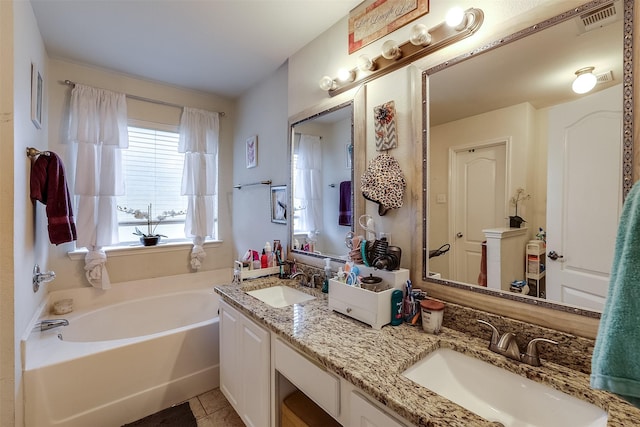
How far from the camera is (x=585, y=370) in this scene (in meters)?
0.89

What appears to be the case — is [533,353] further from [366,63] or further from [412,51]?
[366,63]

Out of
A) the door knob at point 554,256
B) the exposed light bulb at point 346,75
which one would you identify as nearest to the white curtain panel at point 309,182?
the exposed light bulb at point 346,75

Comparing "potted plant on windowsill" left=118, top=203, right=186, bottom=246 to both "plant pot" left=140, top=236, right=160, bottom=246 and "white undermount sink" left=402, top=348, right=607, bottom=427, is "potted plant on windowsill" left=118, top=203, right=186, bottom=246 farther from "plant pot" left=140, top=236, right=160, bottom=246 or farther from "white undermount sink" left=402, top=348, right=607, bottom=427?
"white undermount sink" left=402, top=348, right=607, bottom=427

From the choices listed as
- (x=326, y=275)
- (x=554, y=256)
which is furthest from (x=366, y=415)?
(x=326, y=275)

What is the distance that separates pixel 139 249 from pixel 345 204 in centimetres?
213

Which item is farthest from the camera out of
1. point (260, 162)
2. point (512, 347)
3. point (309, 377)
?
point (260, 162)

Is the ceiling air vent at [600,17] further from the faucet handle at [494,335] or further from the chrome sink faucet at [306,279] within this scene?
the chrome sink faucet at [306,279]

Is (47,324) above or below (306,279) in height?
below

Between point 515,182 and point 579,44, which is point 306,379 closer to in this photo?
point 515,182

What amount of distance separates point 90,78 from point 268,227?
1.99 meters

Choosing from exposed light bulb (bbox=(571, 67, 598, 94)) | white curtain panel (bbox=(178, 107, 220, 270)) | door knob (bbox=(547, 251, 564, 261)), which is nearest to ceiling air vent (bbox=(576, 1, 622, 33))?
exposed light bulb (bbox=(571, 67, 598, 94))

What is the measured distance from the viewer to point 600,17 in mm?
896

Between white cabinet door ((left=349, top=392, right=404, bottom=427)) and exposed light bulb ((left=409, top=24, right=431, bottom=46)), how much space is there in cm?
144

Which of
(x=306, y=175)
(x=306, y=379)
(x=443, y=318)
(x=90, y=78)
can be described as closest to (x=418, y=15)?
(x=306, y=175)
